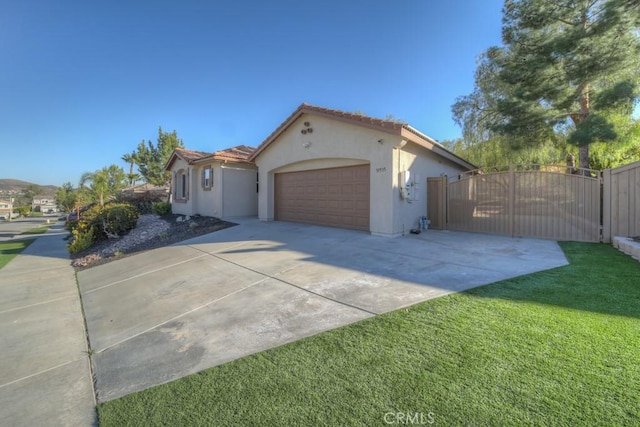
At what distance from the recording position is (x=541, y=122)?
12859 millimetres

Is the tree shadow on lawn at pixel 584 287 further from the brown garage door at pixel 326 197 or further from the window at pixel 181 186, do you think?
the window at pixel 181 186

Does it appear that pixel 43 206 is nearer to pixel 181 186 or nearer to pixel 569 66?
pixel 181 186

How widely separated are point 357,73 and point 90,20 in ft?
38.3

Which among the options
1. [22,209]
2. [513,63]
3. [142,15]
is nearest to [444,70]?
[513,63]

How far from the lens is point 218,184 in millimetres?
15656

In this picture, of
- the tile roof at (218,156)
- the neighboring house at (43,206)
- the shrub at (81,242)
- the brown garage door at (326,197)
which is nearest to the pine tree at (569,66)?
the brown garage door at (326,197)

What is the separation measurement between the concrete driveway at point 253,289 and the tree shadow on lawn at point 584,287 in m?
0.36

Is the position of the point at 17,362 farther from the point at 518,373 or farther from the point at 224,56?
the point at 224,56

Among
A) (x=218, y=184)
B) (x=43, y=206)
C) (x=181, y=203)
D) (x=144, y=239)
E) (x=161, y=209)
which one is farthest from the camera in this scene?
(x=43, y=206)

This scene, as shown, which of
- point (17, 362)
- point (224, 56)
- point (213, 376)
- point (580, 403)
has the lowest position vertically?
point (17, 362)

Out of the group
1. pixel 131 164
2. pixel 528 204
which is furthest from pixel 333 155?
pixel 131 164

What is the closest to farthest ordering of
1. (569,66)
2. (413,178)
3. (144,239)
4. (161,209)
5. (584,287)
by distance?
(584,287)
(413,178)
(569,66)
(144,239)
(161,209)

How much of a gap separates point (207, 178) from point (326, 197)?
832 cm

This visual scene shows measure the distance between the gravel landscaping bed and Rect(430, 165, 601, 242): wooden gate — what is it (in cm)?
995
